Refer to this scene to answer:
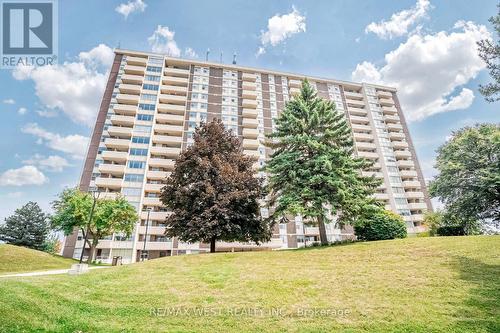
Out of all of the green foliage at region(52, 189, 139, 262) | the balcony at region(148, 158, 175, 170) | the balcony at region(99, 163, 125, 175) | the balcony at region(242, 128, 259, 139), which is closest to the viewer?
the green foliage at region(52, 189, 139, 262)

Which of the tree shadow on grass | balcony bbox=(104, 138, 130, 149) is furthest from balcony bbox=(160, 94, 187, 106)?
the tree shadow on grass

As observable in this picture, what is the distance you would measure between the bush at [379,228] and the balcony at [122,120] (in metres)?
50.3

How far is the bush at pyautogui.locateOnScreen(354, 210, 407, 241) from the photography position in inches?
861

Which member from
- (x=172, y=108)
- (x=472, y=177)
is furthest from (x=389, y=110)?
(x=172, y=108)

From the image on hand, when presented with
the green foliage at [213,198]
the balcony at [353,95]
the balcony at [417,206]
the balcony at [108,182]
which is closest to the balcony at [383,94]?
the balcony at [353,95]

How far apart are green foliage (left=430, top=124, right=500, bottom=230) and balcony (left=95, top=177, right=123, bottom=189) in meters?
48.7

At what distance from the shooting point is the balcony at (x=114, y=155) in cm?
5227

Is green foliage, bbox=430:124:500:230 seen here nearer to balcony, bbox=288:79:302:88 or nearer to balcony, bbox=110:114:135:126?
balcony, bbox=288:79:302:88

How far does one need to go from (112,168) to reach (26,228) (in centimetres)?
1975

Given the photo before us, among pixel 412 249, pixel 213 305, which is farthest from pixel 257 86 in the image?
pixel 213 305

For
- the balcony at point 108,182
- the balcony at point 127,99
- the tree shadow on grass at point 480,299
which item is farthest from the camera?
the balcony at point 127,99

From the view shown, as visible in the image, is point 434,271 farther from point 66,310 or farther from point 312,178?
point 66,310

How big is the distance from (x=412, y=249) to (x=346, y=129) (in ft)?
37.4

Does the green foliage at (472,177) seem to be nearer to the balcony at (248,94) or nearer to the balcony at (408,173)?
the balcony at (408,173)
